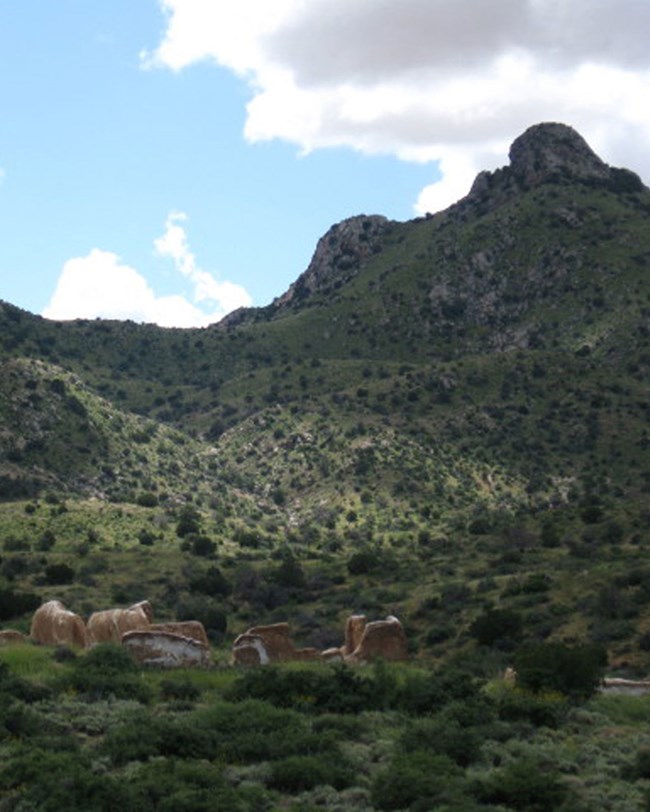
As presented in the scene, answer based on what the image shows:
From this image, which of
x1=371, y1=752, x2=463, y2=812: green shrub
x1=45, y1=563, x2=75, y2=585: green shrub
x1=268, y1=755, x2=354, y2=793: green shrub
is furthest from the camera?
x1=45, y1=563, x2=75, y2=585: green shrub

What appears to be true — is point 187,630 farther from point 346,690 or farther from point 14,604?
point 14,604

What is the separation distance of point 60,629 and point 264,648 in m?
5.30

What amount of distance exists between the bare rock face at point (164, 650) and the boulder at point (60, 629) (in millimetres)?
2850

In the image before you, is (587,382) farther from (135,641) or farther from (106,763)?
(106,763)

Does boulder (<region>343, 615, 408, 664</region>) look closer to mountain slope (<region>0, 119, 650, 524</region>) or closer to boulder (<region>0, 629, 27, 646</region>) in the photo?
boulder (<region>0, 629, 27, 646</region>)

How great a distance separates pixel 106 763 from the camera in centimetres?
2098

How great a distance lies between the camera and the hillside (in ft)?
231

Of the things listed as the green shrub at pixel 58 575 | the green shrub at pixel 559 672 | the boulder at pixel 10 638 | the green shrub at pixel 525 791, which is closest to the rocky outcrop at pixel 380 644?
the green shrub at pixel 559 672

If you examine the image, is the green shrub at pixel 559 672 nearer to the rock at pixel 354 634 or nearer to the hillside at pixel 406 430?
the rock at pixel 354 634

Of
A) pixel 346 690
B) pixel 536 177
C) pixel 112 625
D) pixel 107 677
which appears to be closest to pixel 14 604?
pixel 112 625

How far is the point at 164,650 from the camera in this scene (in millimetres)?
29781

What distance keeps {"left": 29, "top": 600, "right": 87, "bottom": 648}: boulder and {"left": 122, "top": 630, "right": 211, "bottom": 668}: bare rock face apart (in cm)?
285

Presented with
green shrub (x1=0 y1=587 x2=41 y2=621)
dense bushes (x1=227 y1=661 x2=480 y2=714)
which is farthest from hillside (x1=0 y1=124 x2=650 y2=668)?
dense bushes (x1=227 y1=661 x2=480 y2=714)

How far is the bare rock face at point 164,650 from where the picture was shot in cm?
2966
